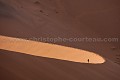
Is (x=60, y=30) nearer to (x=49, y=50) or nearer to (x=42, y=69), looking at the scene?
(x=49, y=50)

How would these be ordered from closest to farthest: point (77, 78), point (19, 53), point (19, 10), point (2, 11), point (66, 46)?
point (77, 78), point (19, 53), point (66, 46), point (2, 11), point (19, 10)

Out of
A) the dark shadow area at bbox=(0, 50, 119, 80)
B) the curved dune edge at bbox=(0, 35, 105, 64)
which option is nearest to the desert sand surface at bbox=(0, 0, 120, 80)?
the dark shadow area at bbox=(0, 50, 119, 80)

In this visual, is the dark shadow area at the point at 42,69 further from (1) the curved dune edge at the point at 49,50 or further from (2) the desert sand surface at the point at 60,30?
(1) the curved dune edge at the point at 49,50

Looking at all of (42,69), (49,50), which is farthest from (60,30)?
(42,69)

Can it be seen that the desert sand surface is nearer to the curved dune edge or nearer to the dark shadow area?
the dark shadow area

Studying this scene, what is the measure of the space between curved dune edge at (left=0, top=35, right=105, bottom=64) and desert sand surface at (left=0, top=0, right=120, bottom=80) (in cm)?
10

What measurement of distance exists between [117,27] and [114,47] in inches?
23.7

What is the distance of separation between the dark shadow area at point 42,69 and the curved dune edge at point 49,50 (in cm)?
20

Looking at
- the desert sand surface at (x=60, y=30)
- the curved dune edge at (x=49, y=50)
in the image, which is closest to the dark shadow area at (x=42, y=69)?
the desert sand surface at (x=60, y=30)

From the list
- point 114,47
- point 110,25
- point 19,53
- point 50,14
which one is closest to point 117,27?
point 110,25

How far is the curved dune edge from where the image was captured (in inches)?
91.6

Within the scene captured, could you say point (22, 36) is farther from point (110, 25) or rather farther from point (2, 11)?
point (110, 25)

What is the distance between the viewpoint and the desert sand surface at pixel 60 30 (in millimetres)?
1889

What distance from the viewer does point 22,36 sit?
266 centimetres
